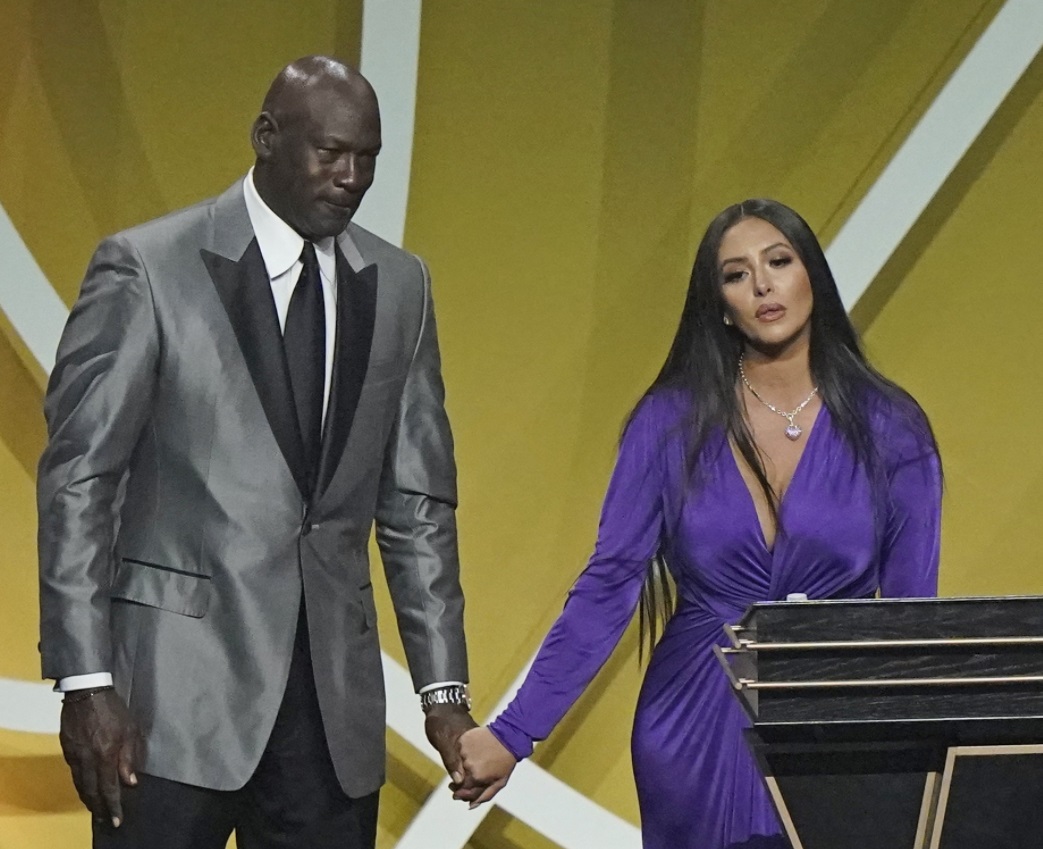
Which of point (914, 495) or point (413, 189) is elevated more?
point (413, 189)

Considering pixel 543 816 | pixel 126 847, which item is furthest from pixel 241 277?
pixel 543 816

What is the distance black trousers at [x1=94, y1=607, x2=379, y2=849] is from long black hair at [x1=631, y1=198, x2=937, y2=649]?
719mm

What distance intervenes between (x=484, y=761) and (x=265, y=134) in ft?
3.26

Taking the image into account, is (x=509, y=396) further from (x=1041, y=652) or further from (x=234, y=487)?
(x=1041, y=652)

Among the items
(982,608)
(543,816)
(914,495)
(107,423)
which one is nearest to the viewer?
(982,608)

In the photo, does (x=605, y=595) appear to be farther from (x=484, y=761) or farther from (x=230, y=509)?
(x=230, y=509)

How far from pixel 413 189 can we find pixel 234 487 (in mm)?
1566

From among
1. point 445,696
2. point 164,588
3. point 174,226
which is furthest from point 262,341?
point 445,696

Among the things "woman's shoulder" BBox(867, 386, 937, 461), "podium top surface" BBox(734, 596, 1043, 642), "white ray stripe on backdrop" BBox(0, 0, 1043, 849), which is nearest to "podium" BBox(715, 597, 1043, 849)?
"podium top surface" BBox(734, 596, 1043, 642)

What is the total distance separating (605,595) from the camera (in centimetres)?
260

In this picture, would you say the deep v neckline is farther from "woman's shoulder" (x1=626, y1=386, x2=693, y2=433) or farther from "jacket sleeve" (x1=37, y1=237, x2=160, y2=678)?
"jacket sleeve" (x1=37, y1=237, x2=160, y2=678)

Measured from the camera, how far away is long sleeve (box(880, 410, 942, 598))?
248 cm

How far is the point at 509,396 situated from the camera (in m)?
3.56

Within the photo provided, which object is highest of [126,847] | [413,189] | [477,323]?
[413,189]
